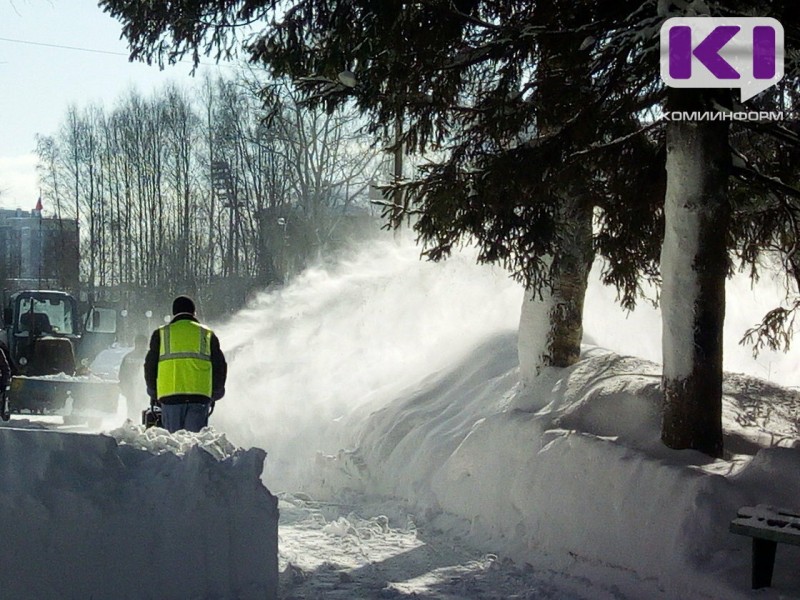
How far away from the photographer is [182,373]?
316 inches

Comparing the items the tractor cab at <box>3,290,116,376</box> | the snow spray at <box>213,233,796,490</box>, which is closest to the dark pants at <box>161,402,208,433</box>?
the snow spray at <box>213,233,796,490</box>

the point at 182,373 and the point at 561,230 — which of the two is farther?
the point at 561,230

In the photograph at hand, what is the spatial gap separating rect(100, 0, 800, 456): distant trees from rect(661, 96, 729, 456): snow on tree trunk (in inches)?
0.4

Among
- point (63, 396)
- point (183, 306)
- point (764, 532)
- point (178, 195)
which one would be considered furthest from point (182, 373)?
point (178, 195)

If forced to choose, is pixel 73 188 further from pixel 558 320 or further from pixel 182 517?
pixel 182 517

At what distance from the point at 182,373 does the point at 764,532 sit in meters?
4.59

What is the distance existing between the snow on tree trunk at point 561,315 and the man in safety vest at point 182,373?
3473mm

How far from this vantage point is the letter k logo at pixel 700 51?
271 inches

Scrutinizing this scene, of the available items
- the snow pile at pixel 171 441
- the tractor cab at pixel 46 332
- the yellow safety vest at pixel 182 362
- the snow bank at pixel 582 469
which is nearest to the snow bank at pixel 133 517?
the snow pile at pixel 171 441

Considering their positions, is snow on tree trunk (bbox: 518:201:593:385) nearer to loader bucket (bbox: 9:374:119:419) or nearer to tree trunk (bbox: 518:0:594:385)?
tree trunk (bbox: 518:0:594:385)

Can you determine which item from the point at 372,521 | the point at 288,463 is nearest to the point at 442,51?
the point at 372,521

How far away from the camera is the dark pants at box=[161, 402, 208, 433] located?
26.4ft

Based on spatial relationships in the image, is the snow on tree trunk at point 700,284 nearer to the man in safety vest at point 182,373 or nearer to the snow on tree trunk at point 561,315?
the snow on tree trunk at point 561,315

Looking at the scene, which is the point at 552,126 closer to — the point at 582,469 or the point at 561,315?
the point at 561,315
